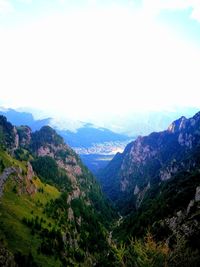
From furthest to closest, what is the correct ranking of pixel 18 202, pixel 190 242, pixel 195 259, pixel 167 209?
pixel 167 209, pixel 18 202, pixel 190 242, pixel 195 259

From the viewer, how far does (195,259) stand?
53.0 meters

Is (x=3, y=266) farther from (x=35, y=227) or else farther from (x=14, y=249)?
(x=35, y=227)

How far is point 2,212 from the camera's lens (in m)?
148

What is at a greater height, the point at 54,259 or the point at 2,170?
the point at 2,170

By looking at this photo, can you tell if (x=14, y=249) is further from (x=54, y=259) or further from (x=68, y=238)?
(x=68, y=238)

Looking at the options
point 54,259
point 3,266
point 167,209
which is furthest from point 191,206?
point 3,266

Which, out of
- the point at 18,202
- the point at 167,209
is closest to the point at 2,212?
the point at 18,202

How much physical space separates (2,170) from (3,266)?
103 metres

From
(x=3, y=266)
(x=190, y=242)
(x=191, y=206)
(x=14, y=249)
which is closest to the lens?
(x=3, y=266)

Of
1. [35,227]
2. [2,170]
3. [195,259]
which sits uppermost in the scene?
[195,259]

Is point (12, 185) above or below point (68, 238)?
above

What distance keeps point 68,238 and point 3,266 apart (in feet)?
302

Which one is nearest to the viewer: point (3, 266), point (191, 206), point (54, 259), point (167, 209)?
point (3, 266)

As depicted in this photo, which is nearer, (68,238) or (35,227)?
(35,227)
